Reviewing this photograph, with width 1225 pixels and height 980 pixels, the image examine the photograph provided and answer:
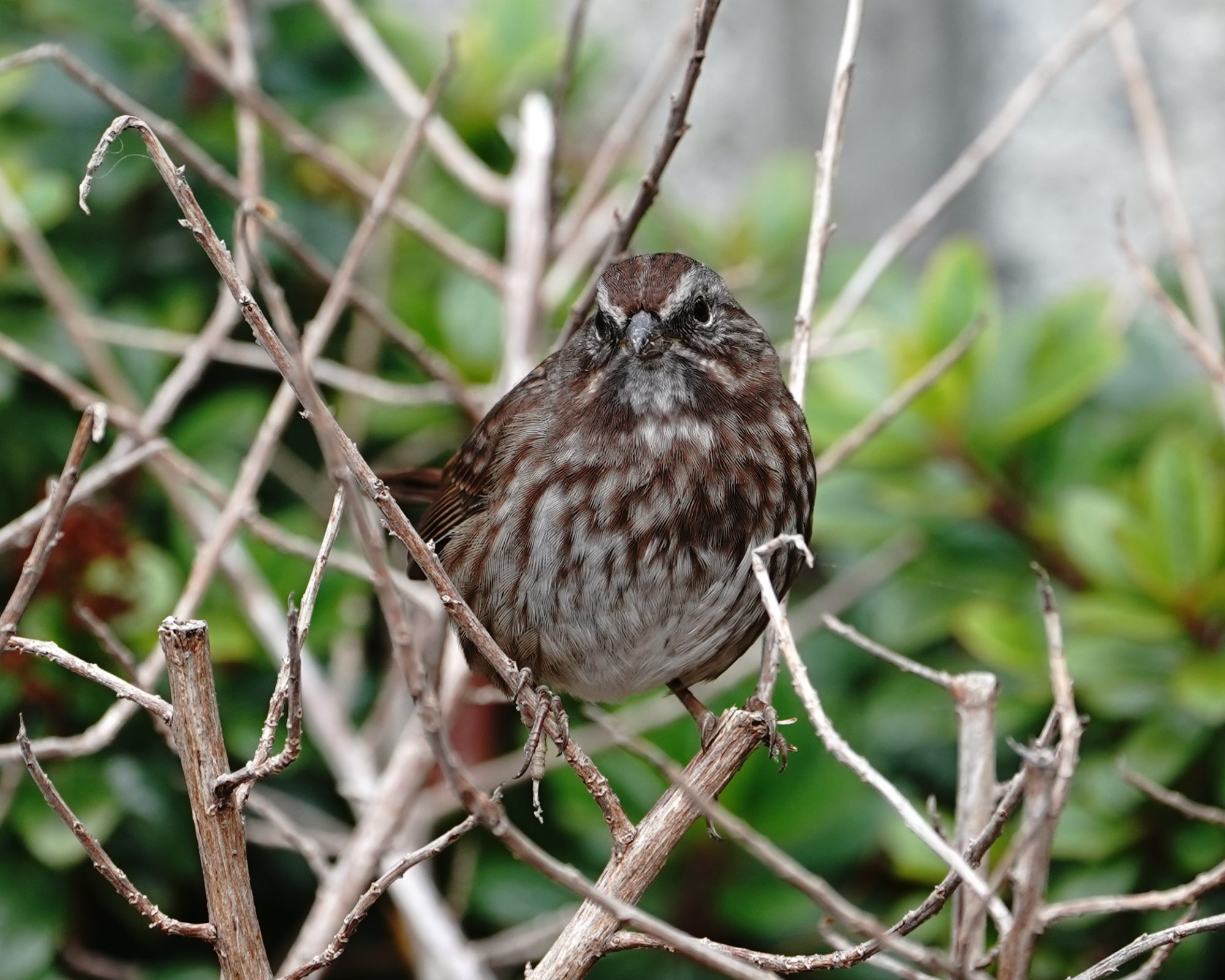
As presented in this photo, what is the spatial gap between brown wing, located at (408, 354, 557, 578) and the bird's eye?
29 centimetres

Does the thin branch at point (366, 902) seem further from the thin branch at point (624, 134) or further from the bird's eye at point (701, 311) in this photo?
the thin branch at point (624, 134)

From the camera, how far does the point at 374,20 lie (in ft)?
13.9

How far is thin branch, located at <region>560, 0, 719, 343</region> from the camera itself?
7.22 ft

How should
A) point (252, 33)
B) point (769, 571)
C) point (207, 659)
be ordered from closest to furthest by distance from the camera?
point (207, 659), point (769, 571), point (252, 33)

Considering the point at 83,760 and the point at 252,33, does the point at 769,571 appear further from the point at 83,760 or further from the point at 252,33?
the point at 252,33

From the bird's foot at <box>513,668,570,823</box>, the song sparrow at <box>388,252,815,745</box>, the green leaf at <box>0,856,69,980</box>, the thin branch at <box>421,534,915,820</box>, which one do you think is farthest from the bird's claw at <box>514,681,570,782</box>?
the green leaf at <box>0,856,69,980</box>

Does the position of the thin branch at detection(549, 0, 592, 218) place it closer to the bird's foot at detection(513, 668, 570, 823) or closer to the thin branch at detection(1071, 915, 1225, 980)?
the bird's foot at detection(513, 668, 570, 823)

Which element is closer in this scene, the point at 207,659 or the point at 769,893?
the point at 207,659

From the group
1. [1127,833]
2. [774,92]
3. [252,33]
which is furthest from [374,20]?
[1127,833]

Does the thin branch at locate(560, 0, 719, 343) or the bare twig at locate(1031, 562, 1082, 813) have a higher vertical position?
the thin branch at locate(560, 0, 719, 343)

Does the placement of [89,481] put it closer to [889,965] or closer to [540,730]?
[540,730]

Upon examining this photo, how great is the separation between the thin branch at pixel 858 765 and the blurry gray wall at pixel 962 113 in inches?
134

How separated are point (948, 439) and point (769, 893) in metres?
1.09

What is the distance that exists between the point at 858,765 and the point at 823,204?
40.8 inches
